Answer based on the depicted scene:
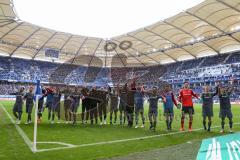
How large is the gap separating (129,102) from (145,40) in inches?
1259

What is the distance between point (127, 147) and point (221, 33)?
33.8 m

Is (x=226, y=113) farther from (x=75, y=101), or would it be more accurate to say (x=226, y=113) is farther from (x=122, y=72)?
(x=122, y=72)

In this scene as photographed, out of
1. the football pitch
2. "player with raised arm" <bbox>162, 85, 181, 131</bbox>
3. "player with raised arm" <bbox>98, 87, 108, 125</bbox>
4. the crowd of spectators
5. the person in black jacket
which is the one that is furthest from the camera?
the crowd of spectators

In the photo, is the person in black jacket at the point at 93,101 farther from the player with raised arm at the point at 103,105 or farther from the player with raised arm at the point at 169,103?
the player with raised arm at the point at 169,103

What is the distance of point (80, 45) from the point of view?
171 feet

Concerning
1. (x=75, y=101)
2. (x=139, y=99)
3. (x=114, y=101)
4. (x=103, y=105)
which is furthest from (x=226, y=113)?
(x=75, y=101)

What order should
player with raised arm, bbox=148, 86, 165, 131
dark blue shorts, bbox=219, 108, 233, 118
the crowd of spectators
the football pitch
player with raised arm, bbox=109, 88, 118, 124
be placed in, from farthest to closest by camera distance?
the crowd of spectators → player with raised arm, bbox=109, 88, 118, 124 → player with raised arm, bbox=148, 86, 165, 131 → dark blue shorts, bbox=219, 108, 233, 118 → the football pitch

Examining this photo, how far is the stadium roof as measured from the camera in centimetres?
3412

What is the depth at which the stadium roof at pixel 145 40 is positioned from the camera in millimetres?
34125

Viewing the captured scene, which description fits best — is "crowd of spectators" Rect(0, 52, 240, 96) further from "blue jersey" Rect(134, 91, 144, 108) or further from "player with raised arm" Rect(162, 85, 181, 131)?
"player with raised arm" Rect(162, 85, 181, 131)

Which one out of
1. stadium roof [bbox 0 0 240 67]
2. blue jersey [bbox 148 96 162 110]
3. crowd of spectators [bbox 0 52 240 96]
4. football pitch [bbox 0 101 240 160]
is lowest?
football pitch [bbox 0 101 240 160]

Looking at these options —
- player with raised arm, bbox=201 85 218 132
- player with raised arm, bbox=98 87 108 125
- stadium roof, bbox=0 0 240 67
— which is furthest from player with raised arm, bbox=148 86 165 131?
stadium roof, bbox=0 0 240 67

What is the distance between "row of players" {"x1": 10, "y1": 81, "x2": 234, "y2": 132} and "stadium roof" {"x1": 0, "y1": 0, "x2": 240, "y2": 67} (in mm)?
19438

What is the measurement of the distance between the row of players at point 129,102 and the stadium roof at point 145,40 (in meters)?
19.4
